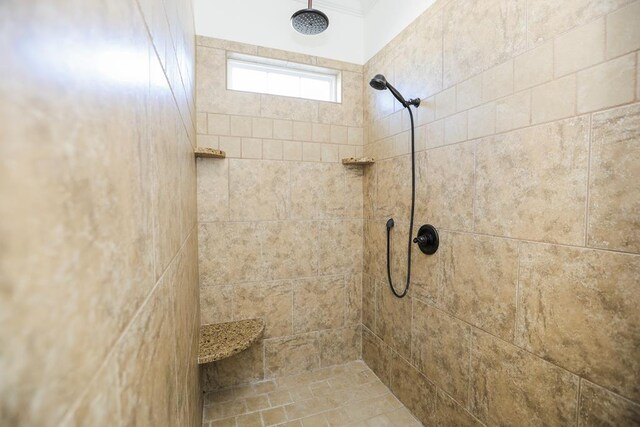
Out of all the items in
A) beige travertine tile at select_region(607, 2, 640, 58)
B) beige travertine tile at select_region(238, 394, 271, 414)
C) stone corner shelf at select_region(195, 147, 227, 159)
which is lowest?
beige travertine tile at select_region(238, 394, 271, 414)

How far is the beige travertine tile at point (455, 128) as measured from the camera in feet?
4.73

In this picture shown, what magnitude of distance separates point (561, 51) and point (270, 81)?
1.78 metres

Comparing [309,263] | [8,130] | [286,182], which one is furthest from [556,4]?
[309,263]

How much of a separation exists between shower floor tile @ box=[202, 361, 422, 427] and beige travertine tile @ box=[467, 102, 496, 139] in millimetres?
1718

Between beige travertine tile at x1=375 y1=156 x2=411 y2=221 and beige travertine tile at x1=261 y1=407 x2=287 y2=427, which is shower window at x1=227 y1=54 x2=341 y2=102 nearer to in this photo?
beige travertine tile at x1=375 y1=156 x2=411 y2=221

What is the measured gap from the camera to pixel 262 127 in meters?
2.12

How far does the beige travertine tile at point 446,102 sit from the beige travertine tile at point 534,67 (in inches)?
12.9

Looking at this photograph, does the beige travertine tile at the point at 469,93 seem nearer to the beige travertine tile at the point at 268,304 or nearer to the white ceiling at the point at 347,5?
the white ceiling at the point at 347,5

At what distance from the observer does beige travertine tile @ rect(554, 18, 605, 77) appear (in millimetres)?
938

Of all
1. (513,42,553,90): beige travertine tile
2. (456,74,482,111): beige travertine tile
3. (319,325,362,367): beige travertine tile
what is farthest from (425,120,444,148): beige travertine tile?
(319,325,362,367): beige travertine tile

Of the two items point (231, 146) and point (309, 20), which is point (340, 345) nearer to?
point (231, 146)

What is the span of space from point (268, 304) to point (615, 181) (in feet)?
6.53

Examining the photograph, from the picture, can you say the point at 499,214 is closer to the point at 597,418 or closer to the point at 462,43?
the point at 597,418

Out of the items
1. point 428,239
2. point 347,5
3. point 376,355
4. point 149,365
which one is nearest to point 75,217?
point 149,365
